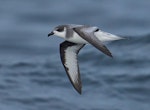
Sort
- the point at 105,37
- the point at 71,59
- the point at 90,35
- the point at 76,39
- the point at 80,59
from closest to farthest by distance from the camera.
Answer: the point at 90,35, the point at 105,37, the point at 76,39, the point at 71,59, the point at 80,59

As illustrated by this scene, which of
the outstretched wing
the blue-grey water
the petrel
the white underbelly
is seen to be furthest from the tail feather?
the blue-grey water

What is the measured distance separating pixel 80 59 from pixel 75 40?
8007mm

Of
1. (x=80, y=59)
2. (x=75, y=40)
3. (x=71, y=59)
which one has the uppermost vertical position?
(x=80, y=59)

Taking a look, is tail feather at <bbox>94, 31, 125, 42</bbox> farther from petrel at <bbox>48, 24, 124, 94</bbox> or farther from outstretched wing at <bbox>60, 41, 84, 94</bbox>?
outstretched wing at <bbox>60, 41, 84, 94</bbox>

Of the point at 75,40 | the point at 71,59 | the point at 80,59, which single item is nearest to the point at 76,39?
→ the point at 75,40

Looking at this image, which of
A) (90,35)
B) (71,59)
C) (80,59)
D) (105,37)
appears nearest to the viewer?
(90,35)

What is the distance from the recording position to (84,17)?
68.3ft

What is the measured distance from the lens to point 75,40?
39.2 ft

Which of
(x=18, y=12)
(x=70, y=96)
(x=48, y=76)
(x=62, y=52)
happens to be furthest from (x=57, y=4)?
(x=62, y=52)

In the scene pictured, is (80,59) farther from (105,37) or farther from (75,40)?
(105,37)

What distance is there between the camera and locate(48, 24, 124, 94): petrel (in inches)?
446

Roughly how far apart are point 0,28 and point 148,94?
4622 millimetres

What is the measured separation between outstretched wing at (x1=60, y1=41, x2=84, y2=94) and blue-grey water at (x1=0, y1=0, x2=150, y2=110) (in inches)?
158

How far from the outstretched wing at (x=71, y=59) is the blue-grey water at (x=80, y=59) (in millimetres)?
4021
